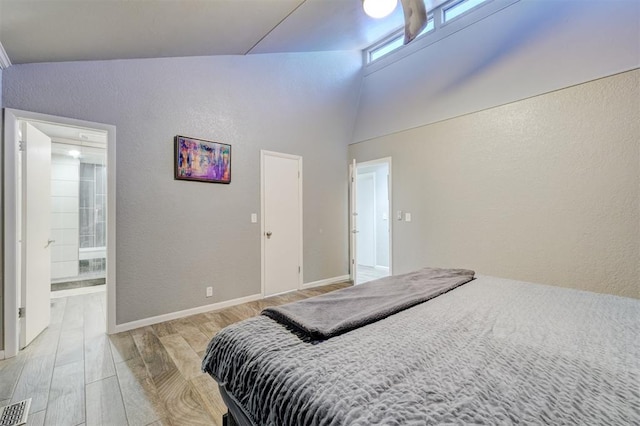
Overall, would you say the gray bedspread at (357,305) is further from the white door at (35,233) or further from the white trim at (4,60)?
the white trim at (4,60)

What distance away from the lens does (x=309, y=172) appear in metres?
4.15

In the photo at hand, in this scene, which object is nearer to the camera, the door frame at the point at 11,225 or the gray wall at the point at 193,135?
the door frame at the point at 11,225

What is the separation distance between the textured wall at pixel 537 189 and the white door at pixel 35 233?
13.2 feet

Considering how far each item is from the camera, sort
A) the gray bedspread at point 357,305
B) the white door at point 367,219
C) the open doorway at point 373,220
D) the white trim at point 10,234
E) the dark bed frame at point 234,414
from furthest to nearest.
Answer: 1. the white door at point 367,219
2. the open doorway at point 373,220
3. the white trim at point 10,234
4. the gray bedspread at point 357,305
5. the dark bed frame at point 234,414

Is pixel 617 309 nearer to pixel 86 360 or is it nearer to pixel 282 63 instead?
pixel 86 360

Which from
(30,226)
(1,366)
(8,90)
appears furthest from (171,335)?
(8,90)

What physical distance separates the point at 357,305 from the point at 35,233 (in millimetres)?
3015

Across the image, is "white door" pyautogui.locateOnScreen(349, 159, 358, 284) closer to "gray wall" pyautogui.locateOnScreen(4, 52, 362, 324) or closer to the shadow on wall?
"gray wall" pyautogui.locateOnScreen(4, 52, 362, 324)

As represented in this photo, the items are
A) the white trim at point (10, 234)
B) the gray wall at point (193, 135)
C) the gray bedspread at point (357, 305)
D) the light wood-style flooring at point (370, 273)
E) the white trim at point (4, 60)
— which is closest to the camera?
the gray bedspread at point (357, 305)

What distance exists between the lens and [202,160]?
3.07m

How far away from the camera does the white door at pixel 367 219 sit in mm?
5852

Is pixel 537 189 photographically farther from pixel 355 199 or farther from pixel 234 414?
pixel 234 414

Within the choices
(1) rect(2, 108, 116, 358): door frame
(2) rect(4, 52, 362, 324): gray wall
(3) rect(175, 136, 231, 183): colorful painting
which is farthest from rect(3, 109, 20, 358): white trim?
(3) rect(175, 136, 231, 183): colorful painting

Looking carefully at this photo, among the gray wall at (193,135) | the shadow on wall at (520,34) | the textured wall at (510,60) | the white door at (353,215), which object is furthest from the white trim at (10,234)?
the shadow on wall at (520,34)
